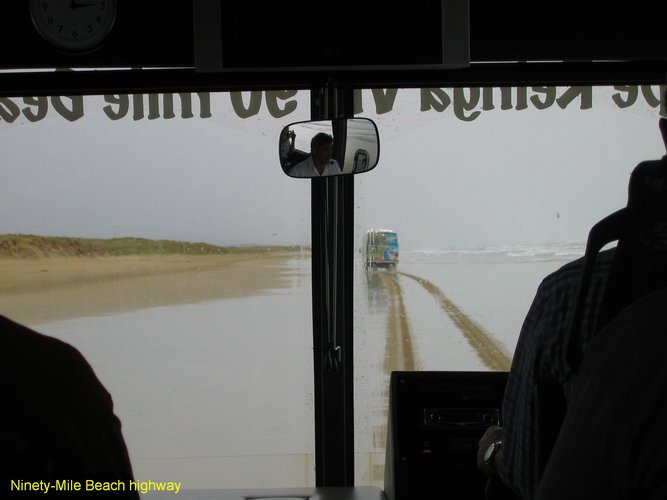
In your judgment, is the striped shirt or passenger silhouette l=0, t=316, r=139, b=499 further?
the striped shirt

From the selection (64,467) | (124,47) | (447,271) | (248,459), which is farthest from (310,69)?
(64,467)

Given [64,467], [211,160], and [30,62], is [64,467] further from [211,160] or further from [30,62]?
[30,62]

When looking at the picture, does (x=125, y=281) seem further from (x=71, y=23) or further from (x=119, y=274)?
(x=71, y=23)

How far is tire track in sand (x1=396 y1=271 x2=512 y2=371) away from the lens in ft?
9.61

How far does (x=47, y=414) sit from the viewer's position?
115cm

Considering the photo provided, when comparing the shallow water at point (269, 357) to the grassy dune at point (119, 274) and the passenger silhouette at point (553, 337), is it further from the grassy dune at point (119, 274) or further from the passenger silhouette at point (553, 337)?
the passenger silhouette at point (553, 337)

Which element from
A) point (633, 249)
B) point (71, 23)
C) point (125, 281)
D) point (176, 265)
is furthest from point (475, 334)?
A: point (71, 23)

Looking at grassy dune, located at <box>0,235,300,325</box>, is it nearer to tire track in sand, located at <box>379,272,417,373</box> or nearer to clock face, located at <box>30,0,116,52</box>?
tire track in sand, located at <box>379,272,417,373</box>

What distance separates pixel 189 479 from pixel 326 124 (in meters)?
1.59

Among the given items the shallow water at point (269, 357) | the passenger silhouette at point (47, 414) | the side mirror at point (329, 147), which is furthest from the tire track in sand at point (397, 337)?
the passenger silhouette at point (47, 414)

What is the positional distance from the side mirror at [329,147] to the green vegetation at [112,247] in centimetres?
45

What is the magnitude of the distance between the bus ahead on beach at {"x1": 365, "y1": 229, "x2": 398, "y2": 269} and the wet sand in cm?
32

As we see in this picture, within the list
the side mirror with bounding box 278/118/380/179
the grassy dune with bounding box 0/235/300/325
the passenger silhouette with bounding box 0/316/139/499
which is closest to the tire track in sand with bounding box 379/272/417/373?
the grassy dune with bounding box 0/235/300/325

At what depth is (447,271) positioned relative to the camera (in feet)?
9.48
